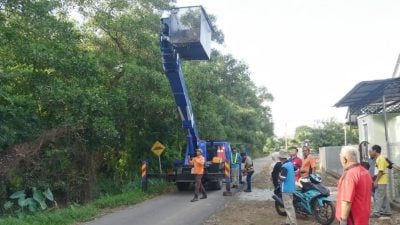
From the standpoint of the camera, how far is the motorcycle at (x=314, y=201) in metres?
10.2

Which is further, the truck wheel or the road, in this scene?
the truck wheel

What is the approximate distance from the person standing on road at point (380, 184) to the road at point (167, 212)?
4.11m

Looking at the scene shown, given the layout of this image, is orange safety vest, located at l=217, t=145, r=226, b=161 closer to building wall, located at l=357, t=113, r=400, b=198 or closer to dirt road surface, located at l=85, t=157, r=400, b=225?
dirt road surface, located at l=85, t=157, r=400, b=225

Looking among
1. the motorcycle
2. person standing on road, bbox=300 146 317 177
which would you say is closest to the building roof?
person standing on road, bbox=300 146 317 177

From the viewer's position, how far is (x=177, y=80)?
1580cm

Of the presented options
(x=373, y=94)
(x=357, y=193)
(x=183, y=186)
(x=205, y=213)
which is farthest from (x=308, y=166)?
(x=183, y=186)

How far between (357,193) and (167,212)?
7990mm

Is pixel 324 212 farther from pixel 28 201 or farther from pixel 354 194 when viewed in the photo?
pixel 28 201

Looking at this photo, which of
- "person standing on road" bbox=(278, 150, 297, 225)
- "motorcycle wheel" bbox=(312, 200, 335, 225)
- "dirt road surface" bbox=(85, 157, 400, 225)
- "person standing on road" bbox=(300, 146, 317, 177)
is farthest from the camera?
"person standing on road" bbox=(300, 146, 317, 177)

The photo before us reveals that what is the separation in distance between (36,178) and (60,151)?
4.07 ft

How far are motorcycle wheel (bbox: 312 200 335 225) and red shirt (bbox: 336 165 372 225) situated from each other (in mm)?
4799

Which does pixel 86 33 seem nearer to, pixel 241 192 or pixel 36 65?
pixel 36 65

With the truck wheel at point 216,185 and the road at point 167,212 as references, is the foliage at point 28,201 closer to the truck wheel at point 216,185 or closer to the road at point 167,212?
the road at point 167,212

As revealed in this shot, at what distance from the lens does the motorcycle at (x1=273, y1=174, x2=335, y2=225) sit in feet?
33.4
